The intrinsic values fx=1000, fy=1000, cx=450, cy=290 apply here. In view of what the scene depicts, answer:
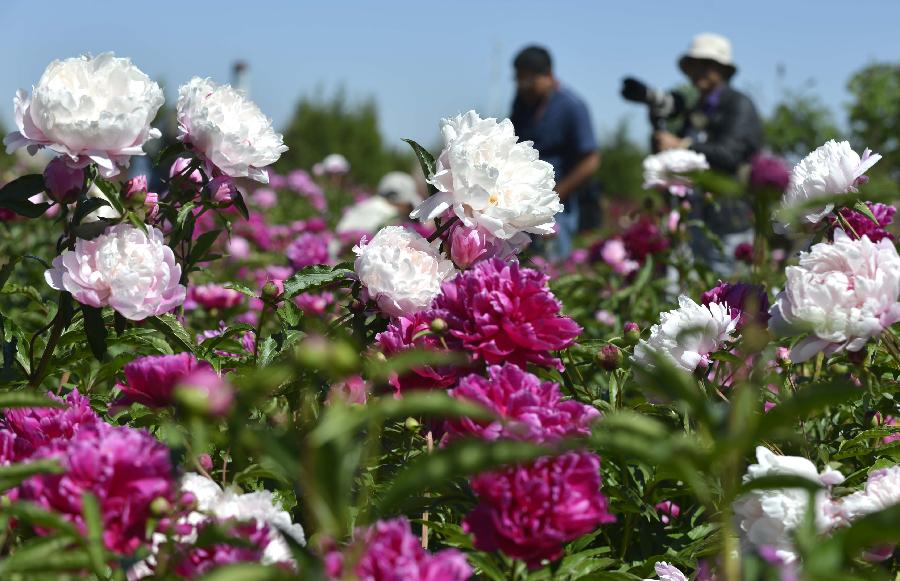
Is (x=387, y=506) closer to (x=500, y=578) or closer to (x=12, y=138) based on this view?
(x=500, y=578)

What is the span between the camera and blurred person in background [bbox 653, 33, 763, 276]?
470 cm

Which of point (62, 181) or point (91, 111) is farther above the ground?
point (91, 111)

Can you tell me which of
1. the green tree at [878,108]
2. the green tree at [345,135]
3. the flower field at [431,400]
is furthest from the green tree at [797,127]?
the flower field at [431,400]

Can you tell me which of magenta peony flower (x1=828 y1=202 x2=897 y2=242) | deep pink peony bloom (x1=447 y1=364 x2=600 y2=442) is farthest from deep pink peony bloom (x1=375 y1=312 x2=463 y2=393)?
magenta peony flower (x1=828 y1=202 x2=897 y2=242)

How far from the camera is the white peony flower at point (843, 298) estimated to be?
3.79 feet

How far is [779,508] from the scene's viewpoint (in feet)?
3.45

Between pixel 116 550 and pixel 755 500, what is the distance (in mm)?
666

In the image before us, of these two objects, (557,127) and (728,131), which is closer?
(728,131)

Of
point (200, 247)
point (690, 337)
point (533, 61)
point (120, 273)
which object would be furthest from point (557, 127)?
point (120, 273)

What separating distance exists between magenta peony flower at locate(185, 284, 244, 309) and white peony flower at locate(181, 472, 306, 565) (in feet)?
5.97

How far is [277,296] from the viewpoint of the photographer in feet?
5.02

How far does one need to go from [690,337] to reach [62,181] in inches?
35.7

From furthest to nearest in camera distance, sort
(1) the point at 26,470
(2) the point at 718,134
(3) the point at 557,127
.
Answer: (3) the point at 557,127, (2) the point at 718,134, (1) the point at 26,470

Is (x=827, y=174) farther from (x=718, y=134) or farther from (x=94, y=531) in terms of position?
(x=718, y=134)
